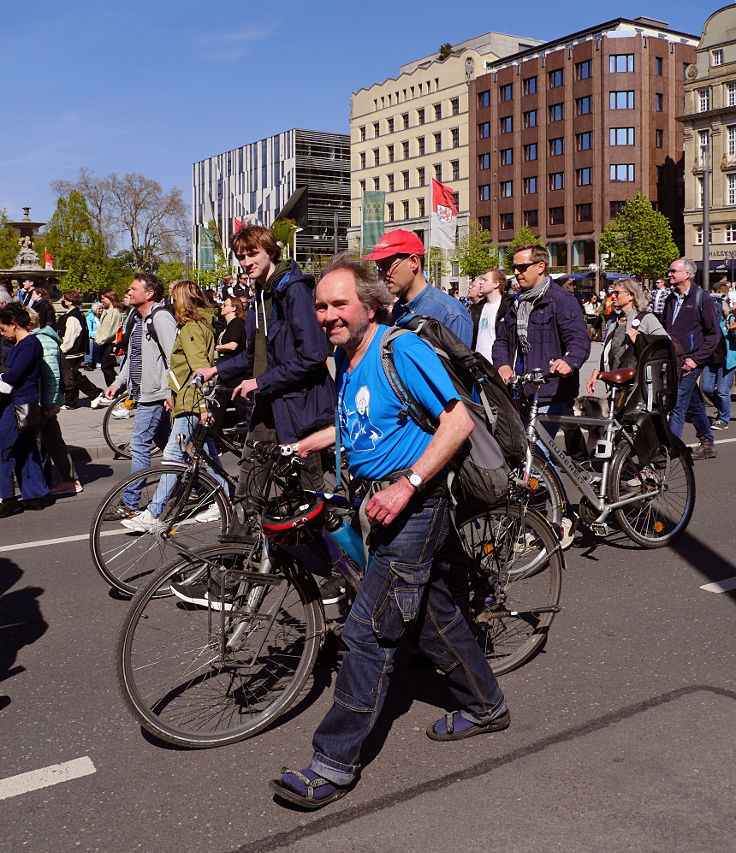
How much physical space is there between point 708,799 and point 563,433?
11.1 ft

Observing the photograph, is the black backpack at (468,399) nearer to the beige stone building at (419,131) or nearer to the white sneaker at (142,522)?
the white sneaker at (142,522)

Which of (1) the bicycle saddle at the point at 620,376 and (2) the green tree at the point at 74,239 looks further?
(2) the green tree at the point at 74,239

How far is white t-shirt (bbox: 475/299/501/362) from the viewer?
9.06m

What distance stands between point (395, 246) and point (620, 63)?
7249 cm

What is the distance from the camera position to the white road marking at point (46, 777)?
329cm

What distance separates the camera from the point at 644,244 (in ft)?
189

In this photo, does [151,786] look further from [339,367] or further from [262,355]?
[262,355]

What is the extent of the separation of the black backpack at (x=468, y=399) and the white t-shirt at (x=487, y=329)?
5424mm

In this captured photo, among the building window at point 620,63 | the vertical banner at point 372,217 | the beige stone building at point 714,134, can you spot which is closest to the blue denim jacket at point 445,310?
the vertical banner at point 372,217

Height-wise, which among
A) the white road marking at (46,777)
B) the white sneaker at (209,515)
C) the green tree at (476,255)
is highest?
the green tree at (476,255)

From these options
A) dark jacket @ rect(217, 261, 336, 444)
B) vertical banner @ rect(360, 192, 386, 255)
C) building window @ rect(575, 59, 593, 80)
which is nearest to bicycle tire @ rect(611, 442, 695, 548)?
dark jacket @ rect(217, 261, 336, 444)

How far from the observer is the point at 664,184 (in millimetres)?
72000

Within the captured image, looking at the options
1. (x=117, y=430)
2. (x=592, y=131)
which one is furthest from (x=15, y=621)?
(x=592, y=131)

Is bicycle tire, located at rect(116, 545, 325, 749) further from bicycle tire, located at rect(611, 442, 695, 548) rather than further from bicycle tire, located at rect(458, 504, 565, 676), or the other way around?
bicycle tire, located at rect(611, 442, 695, 548)
